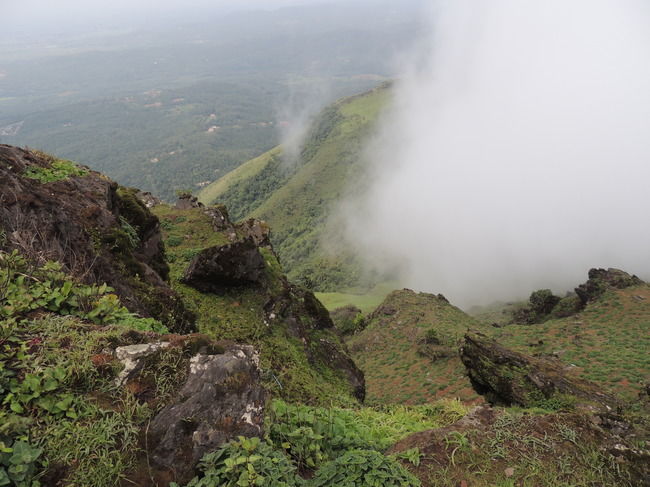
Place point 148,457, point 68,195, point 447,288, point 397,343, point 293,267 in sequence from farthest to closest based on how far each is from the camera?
point 293,267, point 447,288, point 397,343, point 68,195, point 148,457

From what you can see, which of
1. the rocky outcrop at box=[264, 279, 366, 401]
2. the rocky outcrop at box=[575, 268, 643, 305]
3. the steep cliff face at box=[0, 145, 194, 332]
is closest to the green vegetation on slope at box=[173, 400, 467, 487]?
the steep cliff face at box=[0, 145, 194, 332]

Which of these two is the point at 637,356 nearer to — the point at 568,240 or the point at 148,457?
the point at 148,457

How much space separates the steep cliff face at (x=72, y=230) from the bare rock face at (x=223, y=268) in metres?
3.73

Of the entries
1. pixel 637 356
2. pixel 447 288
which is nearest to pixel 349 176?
pixel 447 288

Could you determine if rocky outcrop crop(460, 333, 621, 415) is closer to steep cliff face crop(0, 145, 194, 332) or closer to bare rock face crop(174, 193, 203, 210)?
steep cliff face crop(0, 145, 194, 332)

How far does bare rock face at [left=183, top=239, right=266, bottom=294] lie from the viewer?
15312 millimetres

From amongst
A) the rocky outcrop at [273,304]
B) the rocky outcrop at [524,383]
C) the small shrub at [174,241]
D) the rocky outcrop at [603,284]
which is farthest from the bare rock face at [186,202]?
the rocky outcrop at [603,284]

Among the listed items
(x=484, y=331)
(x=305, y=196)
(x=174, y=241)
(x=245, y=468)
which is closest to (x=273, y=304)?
(x=174, y=241)

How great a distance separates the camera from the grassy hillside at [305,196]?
110 m

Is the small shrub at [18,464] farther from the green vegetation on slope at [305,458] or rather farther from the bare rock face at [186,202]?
the bare rock face at [186,202]

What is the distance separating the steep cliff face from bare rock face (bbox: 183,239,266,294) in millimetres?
3735

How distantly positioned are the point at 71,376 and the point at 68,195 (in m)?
7.35

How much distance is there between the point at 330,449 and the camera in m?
5.07

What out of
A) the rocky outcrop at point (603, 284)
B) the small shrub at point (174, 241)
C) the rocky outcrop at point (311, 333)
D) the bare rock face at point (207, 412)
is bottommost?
the rocky outcrop at point (603, 284)
